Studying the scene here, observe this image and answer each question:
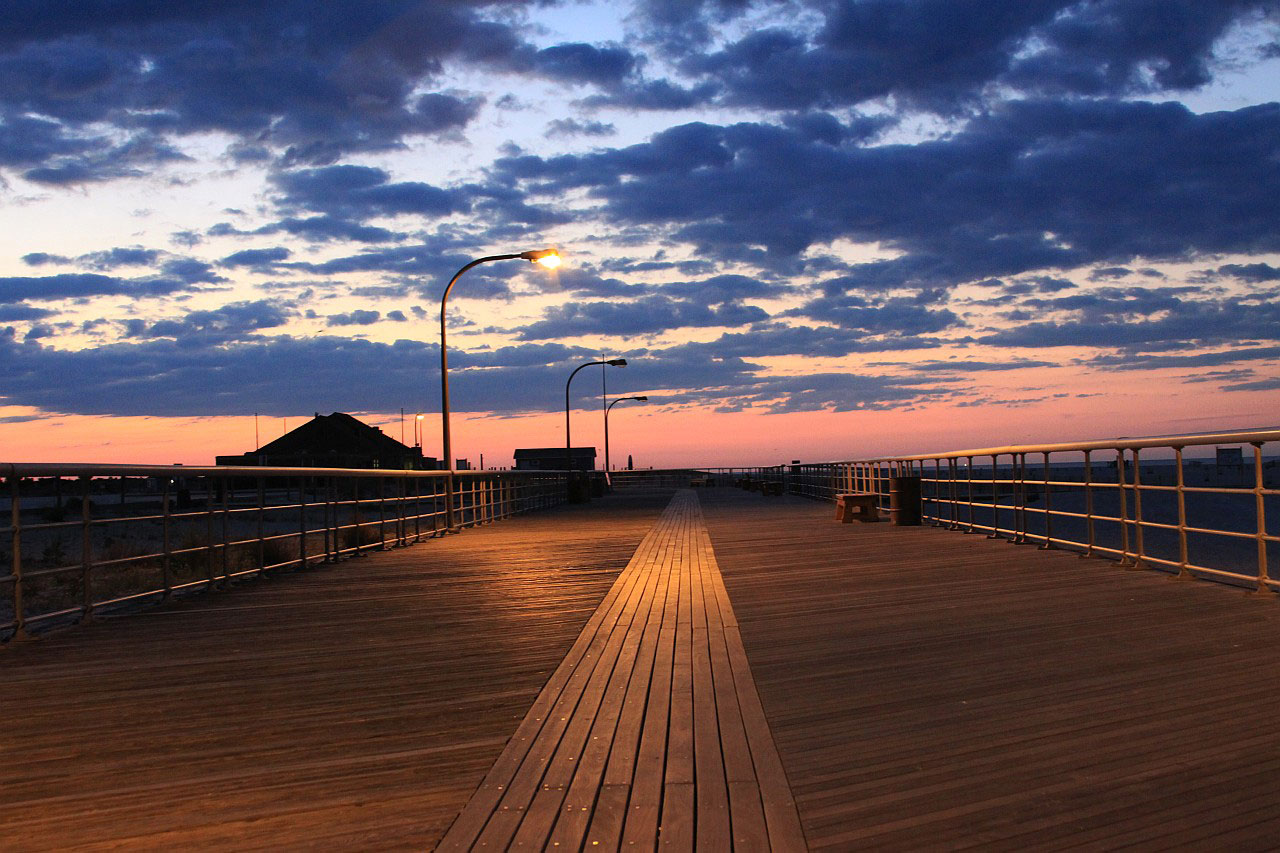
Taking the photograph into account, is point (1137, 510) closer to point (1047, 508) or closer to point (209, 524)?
point (1047, 508)

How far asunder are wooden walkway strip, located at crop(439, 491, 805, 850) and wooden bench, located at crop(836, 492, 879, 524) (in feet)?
42.1

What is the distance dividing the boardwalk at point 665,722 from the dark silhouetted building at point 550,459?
116891 millimetres

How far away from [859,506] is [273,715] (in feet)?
51.3

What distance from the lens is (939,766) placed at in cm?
371

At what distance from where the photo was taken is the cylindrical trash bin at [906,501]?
17.7 meters

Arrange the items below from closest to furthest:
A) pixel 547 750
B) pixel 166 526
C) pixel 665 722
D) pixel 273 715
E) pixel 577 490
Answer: pixel 547 750, pixel 665 722, pixel 273 715, pixel 166 526, pixel 577 490

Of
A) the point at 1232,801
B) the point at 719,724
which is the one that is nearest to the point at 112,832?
the point at 719,724

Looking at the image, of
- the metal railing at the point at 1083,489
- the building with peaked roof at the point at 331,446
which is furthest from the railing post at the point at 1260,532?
the building with peaked roof at the point at 331,446

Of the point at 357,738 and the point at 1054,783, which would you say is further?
the point at 357,738

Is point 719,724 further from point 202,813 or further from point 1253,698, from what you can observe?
point 1253,698

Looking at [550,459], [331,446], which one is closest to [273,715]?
[331,446]

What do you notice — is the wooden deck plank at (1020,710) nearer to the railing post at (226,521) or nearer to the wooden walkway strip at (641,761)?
Result: the wooden walkway strip at (641,761)

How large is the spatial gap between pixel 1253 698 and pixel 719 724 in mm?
2417

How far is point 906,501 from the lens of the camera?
17703 millimetres
